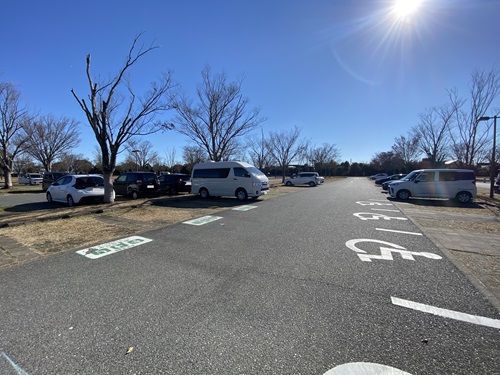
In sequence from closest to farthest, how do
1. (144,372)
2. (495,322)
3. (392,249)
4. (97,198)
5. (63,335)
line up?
(144,372)
(63,335)
(495,322)
(392,249)
(97,198)

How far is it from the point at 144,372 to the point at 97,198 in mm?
11506

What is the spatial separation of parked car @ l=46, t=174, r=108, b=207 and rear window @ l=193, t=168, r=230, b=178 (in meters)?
4.94

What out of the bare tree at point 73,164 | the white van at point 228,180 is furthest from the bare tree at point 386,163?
the bare tree at point 73,164

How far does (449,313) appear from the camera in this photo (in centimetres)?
271

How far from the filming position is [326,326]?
2471 mm

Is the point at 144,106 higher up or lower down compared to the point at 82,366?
higher up

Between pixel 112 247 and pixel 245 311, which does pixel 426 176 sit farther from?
pixel 112 247

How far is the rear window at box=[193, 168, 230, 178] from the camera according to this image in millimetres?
13625

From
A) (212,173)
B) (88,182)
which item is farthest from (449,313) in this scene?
(88,182)

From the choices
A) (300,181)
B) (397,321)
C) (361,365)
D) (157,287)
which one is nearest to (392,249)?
(397,321)

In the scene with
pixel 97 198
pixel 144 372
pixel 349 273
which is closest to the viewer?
pixel 144 372

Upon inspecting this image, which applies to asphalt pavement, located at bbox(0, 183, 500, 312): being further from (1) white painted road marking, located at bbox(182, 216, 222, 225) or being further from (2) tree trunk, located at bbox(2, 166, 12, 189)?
(2) tree trunk, located at bbox(2, 166, 12, 189)

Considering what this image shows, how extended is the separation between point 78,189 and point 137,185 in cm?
320

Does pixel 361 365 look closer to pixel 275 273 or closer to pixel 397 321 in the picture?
pixel 397 321
